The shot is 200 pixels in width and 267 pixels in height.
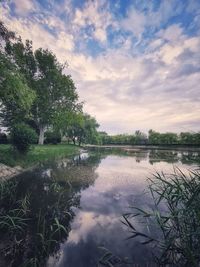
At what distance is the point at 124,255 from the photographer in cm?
345

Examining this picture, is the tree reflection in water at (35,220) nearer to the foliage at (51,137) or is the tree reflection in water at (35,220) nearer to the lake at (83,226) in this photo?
the lake at (83,226)

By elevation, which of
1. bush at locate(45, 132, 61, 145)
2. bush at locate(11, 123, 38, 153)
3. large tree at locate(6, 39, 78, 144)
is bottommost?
bush at locate(11, 123, 38, 153)

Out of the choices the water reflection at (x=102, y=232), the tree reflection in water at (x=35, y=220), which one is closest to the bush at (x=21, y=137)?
the tree reflection in water at (x=35, y=220)

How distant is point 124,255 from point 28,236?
2210 millimetres

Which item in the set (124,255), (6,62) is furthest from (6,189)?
(6,62)

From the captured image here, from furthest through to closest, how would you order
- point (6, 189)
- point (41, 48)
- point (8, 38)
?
point (41, 48) < point (8, 38) < point (6, 189)

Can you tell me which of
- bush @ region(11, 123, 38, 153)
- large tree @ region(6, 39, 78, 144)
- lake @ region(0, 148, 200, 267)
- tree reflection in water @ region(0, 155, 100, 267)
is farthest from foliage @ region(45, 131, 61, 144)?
lake @ region(0, 148, 200, 267)

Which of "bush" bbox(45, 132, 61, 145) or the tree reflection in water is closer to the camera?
the tree reflection in water

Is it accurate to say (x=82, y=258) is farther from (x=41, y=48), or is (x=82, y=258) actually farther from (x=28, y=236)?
(x=41, y=48)

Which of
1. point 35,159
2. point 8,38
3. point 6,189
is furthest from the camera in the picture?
point 35,159

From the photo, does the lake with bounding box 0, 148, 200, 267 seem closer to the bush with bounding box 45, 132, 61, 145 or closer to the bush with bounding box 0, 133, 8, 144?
the bush with bounding box 0, 133, 8, 144

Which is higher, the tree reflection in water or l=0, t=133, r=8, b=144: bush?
l=0, t=133, r=8, b=144: bush

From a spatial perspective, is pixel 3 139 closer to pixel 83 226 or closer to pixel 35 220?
pixel 35 220

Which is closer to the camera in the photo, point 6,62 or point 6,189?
point 6,189
